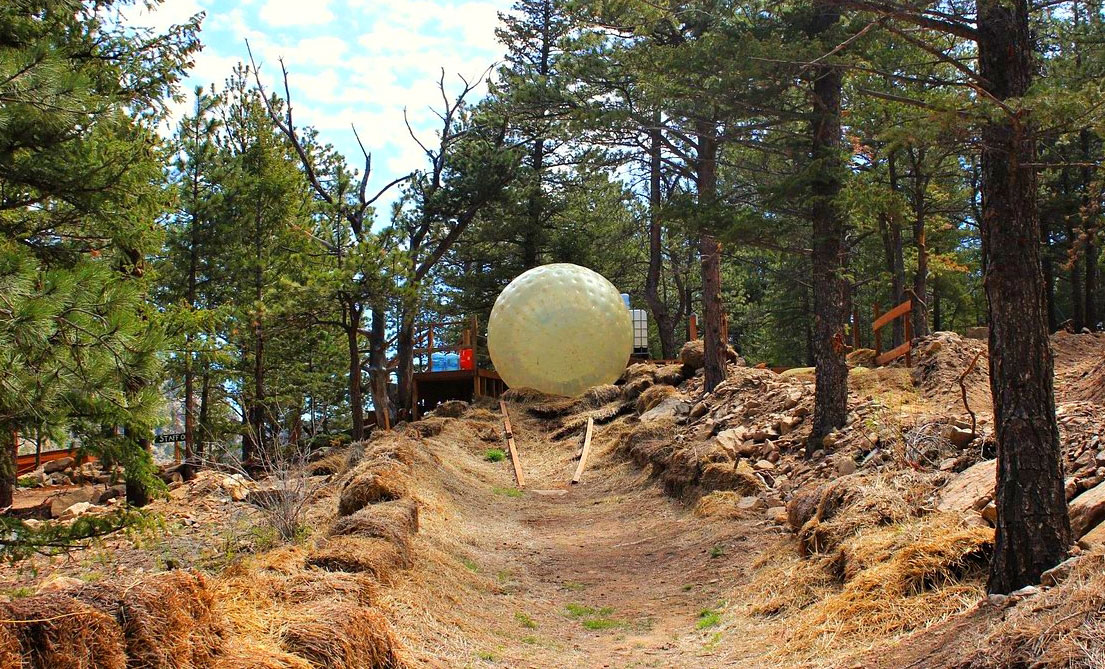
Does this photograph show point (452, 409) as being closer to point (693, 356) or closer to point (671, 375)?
point (671, 375)

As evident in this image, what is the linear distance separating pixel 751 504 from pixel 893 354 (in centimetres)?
739

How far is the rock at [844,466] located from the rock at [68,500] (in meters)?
9.84

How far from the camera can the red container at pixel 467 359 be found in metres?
25.2

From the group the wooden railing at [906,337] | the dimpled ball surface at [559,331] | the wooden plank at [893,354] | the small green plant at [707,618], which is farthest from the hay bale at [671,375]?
the small green plant at [707,618]

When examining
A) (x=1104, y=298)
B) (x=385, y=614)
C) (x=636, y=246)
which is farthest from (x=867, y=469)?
(x=636, y=246)

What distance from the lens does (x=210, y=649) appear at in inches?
170

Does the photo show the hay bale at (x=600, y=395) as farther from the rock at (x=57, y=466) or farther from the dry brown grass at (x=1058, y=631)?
the dry brown grass at (x=1058, y=631)

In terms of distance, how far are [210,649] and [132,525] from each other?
3.08 meters

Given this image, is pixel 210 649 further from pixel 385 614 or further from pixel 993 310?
pixel 993 310

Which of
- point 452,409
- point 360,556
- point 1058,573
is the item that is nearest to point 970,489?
point 1058,573

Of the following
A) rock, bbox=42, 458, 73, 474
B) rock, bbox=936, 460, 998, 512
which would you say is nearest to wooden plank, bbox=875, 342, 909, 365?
rock, bbox=936, 460, 998, 512

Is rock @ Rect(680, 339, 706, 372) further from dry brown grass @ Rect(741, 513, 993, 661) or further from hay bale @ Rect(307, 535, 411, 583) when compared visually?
hay bale @ Rect(307, 535, 411, 583)

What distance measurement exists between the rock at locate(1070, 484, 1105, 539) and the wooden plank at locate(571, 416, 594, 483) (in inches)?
333

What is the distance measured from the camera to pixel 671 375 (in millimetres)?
20703
